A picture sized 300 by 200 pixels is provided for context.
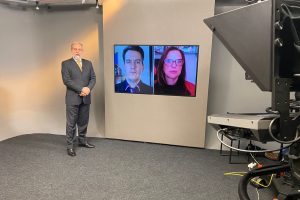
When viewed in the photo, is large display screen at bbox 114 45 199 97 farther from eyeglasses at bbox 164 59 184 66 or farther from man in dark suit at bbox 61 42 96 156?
man in dark suit at bbox 61 42 96 156

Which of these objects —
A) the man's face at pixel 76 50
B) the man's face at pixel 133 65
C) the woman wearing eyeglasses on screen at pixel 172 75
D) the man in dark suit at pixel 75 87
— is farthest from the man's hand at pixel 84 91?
the woman wearing eyeglasses on screen at pixel 172 75

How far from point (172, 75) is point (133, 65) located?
2.11 ft

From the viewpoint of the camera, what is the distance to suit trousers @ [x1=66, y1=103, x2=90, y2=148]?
3561 mm

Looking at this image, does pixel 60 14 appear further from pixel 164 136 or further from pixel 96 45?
pixel 164 136

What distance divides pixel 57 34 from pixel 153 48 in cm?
179

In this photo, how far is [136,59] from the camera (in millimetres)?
3973

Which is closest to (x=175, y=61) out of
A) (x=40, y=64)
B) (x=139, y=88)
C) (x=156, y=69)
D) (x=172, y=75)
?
(x=172, y=75)

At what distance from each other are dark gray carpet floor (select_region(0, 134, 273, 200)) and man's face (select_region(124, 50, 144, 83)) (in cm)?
107

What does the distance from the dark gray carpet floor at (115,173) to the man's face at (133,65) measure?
107 centimetres

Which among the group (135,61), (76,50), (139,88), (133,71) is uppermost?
(76,50)

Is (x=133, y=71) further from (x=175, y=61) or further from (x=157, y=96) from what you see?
(x=175, y=61)

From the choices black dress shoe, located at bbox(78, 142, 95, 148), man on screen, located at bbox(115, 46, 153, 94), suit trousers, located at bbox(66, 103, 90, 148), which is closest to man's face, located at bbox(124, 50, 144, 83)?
man on screen, located at bbox(115, 46, 153, 94)

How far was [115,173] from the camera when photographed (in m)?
2.98

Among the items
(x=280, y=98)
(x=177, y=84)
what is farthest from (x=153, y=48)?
(x=280, y=98)
